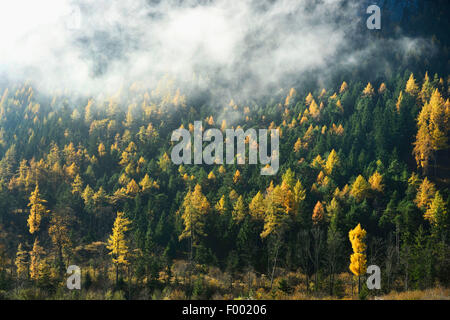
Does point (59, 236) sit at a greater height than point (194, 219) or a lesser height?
lesser

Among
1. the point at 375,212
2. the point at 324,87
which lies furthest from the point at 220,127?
the point at 375,212

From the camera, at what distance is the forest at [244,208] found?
128ft

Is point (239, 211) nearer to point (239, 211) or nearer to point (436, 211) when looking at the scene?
point (239, 211)

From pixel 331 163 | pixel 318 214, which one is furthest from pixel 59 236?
pixel 331 163

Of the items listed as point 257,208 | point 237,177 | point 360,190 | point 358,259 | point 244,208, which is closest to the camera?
point 358,259

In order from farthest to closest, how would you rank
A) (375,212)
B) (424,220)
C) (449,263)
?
(375,212)
(424,220)
(449,263)

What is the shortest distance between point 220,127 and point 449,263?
91.7m

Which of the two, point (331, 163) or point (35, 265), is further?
point (331, 163)

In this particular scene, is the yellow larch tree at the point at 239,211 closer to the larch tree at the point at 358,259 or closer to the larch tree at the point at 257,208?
the larch tree at the point at 257,208

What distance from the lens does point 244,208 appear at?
5456 cm

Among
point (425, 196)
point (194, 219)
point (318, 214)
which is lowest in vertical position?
point (194, 219)

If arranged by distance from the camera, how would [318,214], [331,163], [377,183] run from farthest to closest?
[331,163], [377,183], [318,214]
